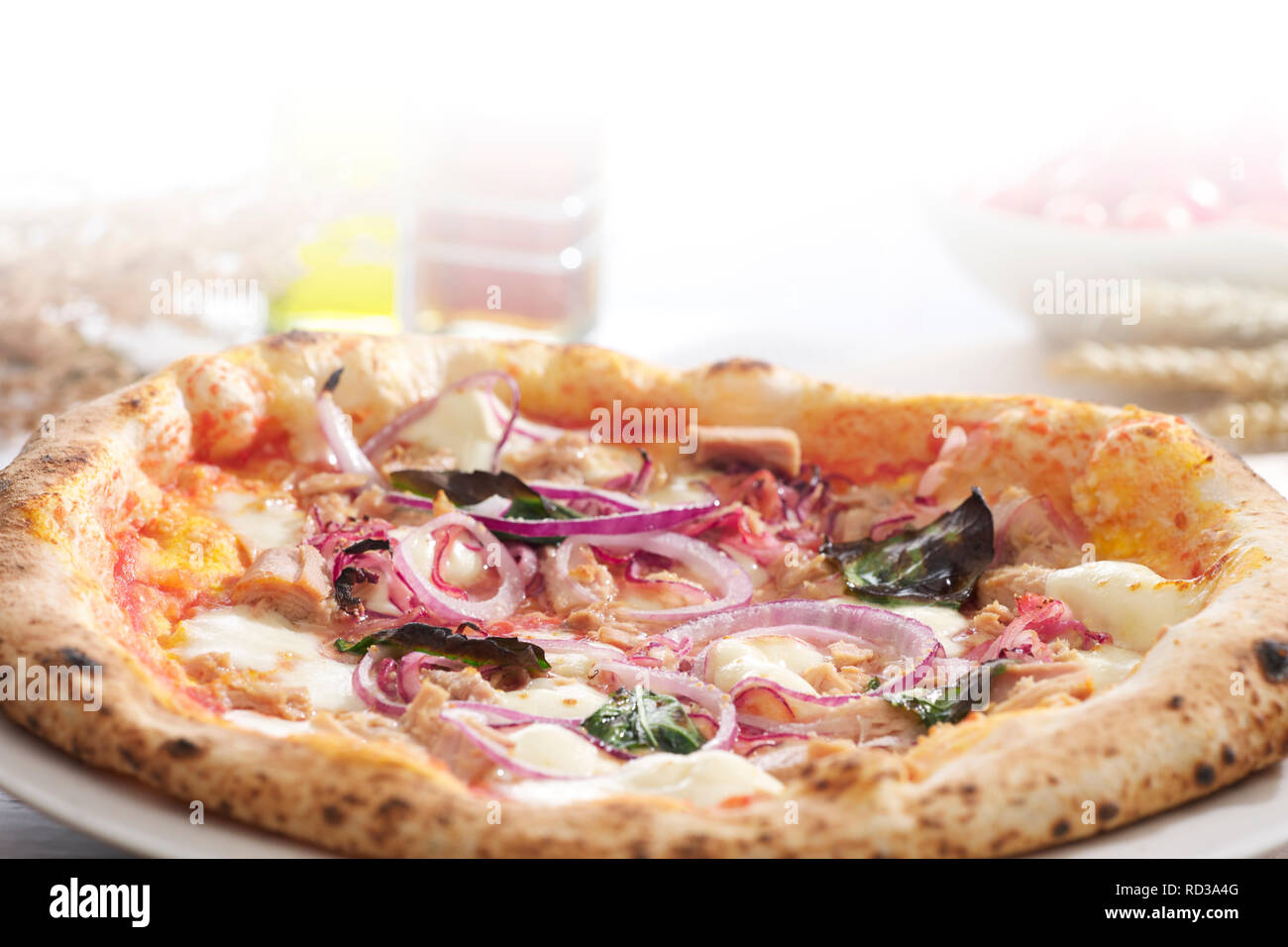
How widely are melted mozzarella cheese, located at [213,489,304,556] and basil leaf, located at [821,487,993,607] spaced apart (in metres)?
1.88

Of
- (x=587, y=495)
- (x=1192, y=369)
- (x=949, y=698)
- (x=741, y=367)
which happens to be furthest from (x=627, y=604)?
(x=1192, y=369)

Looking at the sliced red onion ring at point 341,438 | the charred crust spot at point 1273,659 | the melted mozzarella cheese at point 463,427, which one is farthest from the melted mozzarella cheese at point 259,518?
the charred crust spot at point 1273,659

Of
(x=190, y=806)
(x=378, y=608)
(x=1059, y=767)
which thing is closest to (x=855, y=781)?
(x=1059, y=767)

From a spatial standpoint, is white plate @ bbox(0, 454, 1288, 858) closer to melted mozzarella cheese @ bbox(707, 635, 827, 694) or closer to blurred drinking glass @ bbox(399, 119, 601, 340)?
melted mozzarella cheese @ bbox(707, 635, 827, 694)

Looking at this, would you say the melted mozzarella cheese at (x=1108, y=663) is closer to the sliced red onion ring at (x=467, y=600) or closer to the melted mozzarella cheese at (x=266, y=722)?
the sliced red onion ring at (x=467, y=600)

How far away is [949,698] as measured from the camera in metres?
3.85

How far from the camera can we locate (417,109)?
850 centimetres

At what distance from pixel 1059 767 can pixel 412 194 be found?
245 inches

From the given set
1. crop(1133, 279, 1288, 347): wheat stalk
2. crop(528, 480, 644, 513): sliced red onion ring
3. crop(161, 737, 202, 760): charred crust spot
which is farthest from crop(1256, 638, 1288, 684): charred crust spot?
crop(1133, 279, 1288, 347): wheat stalk

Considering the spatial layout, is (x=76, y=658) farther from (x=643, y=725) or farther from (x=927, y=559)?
(x=927, y=559)

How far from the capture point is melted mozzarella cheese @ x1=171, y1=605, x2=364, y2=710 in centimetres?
399

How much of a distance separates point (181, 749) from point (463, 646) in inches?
41.7

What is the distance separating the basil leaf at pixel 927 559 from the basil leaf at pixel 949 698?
810mm
